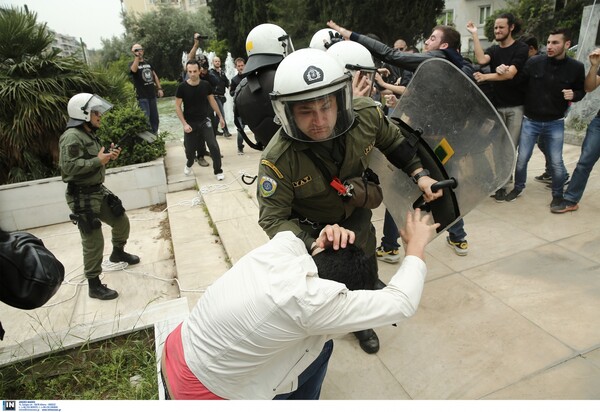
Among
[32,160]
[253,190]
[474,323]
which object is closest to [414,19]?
[253,190]

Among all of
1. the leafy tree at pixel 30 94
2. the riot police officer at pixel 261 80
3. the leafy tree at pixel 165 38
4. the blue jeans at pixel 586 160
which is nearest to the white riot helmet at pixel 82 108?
the riot police officer at pixel 261 80

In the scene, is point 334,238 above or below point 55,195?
above

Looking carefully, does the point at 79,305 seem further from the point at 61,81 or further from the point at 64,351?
the point at 61,81

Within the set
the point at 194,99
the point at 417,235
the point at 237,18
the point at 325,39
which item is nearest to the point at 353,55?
the point at 325,39

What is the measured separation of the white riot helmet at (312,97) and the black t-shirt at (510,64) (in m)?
3.13

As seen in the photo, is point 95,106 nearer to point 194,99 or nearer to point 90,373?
point 90,373

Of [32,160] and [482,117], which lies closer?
[482,117]

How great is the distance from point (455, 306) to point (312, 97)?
6.23 feet

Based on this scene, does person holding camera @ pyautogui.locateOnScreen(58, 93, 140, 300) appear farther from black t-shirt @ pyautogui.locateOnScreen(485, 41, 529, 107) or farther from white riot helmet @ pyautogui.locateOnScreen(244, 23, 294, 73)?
black t-shirt @ pyautogui.locateOnScreen(485, 41, 529, 107)

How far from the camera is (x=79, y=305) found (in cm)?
349

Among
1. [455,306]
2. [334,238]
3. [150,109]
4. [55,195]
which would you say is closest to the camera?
[334,238]

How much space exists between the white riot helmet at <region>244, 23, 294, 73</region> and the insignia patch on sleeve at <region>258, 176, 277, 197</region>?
1.13 meters

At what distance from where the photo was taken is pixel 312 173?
200 cm

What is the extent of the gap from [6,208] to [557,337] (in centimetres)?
600
